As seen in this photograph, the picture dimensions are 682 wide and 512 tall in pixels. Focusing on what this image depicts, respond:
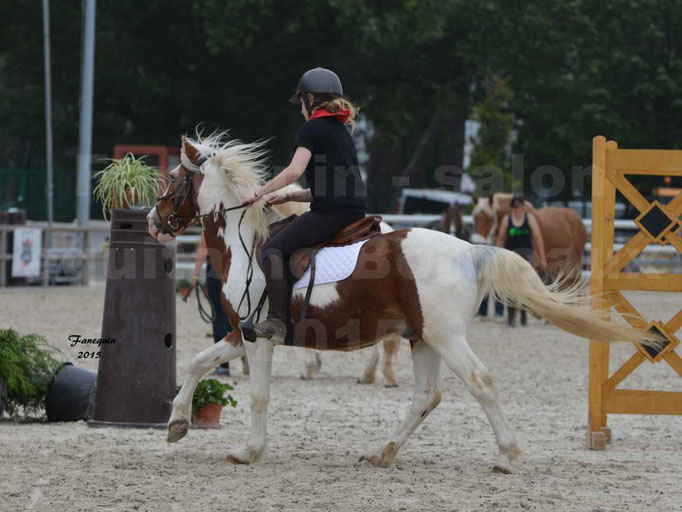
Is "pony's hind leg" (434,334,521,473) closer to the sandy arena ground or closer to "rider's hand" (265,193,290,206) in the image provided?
the sandy arena ground

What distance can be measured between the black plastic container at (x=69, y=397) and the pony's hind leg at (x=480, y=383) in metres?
3.04

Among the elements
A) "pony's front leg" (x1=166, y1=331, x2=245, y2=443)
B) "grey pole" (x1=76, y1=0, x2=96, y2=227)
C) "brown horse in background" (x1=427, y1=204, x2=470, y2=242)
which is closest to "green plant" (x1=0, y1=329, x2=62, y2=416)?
"pony's front leg" (x1=166, y1=331, x2=245, y2=443)

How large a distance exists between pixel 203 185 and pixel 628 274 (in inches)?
124

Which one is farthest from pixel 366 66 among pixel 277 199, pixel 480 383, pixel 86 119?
pixel 480 383

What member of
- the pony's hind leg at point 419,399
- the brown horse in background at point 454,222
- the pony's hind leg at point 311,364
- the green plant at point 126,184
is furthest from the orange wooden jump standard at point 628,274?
the brown horse in background at point 454,222

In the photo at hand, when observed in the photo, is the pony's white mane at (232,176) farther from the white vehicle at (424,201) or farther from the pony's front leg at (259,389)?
the white vehicle at (424,201)

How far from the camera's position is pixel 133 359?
8.04 meters

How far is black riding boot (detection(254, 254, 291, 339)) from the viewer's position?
686cm

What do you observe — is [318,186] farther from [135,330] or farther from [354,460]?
[135,330]

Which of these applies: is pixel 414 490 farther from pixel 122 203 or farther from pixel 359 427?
pixel 122 203

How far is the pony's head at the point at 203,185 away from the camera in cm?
738

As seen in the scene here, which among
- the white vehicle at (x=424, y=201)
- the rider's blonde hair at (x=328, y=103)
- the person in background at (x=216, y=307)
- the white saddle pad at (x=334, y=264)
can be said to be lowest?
the person in background at (x=216, y=307)

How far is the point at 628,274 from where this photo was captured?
8.05m

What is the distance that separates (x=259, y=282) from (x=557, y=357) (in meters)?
7.77
